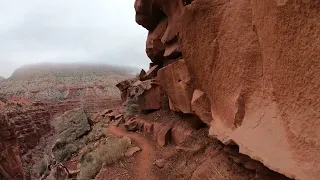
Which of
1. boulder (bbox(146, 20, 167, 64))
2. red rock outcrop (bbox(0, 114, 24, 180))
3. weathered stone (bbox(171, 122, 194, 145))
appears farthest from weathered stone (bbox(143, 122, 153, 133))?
red rock outcrop (bbox(0, 114, 24, 180))

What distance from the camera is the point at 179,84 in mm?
7473

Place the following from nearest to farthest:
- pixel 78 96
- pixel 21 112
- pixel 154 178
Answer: pixel 154 178, pixel 21 112, pixel 78 96

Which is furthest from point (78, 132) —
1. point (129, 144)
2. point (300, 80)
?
point (300, 80)

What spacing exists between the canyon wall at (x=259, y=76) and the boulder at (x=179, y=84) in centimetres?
3

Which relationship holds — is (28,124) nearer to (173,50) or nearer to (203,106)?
(173,50)

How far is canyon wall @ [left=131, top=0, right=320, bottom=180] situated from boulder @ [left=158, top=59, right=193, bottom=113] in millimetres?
31

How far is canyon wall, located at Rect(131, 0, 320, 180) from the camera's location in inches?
125

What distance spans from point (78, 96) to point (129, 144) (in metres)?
49.2

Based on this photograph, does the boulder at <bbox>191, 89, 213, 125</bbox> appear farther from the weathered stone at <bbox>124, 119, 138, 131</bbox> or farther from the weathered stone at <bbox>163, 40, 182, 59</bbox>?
the weathered stone at <bbox>124, 119, 138, 131</bbox>

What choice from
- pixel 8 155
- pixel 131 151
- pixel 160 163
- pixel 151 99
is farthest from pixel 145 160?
pixel 8 155

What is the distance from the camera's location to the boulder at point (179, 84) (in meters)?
7.09

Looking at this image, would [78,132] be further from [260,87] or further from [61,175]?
[260,87]

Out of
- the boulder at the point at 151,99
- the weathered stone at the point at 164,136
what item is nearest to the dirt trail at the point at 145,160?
the weathered stone at the point at 164,136

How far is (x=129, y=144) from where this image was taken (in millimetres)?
9562
